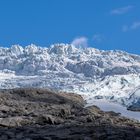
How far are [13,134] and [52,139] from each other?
80.6 inches

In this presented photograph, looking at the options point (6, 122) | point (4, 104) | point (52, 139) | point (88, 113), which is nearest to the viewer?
point (52, 139)

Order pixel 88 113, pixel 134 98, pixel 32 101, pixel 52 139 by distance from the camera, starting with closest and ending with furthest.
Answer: pixel 52 139
pixel 88 113
pixel 32 101
pixel 134 98

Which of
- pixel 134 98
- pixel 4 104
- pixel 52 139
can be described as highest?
pixel 134 98

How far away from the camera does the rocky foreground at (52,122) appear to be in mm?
25719

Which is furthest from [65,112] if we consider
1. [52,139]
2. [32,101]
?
Answer: [52,139]

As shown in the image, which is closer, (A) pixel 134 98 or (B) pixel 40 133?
(B) pixel 40 133

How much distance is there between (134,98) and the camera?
195750mm

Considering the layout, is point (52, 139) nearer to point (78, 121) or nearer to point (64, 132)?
point (64, 132)

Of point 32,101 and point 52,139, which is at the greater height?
point 32,101

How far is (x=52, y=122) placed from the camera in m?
31.0

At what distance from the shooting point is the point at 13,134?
26.4 meters

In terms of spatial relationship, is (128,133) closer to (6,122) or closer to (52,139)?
(52,139)

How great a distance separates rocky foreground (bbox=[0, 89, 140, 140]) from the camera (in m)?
25.7

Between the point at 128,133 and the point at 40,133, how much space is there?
146 inches
